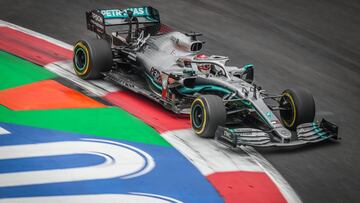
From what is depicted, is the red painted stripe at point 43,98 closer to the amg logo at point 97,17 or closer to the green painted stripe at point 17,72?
the green painted stripe at point 17,72

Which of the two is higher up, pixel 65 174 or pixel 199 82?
pixel 199 82

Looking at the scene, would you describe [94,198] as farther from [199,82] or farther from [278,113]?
[278,113]

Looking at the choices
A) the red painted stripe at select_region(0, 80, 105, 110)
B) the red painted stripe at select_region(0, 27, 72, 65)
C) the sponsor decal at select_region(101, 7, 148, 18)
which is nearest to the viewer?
the red painted stripe at select_region(0, 80, 105, 110)

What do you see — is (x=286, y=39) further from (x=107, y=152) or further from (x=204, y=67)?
(x=107, y=152)

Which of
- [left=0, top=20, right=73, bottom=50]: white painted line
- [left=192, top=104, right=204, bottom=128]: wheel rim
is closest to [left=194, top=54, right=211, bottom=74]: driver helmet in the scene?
[left=192, top=104, right=204, bottom=128]: wheel rim

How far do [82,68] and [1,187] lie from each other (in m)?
5.96

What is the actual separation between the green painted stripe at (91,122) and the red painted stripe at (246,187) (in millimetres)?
1675

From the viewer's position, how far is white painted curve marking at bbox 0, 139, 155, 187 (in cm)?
1198

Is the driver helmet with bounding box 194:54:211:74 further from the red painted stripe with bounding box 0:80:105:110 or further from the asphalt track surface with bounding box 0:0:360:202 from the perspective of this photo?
the asphalt track surface with bounding box 0:0:360:202

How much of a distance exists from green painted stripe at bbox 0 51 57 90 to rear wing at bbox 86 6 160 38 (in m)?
1.63

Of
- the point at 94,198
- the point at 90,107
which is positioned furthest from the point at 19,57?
the point at 94,198

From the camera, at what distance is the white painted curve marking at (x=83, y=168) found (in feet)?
39.3

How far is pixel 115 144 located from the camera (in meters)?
13.7

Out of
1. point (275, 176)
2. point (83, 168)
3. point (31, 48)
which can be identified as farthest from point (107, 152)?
point (31, 48)
